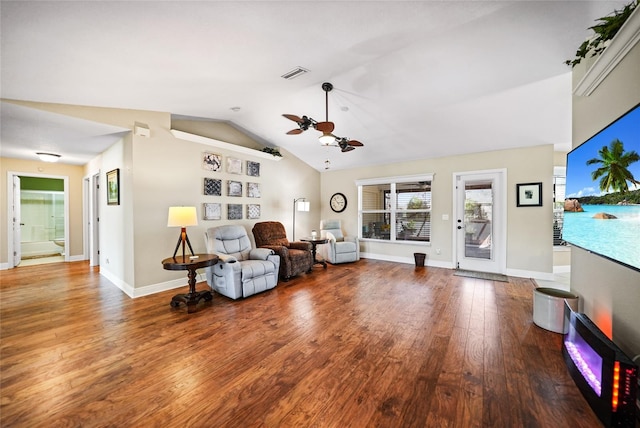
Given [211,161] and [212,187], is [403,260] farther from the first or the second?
[211,161]

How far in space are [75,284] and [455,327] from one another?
18.9 ft

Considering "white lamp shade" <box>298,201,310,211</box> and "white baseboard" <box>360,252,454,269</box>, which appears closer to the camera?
"white baseboard" <box>360,252,454,269</box>

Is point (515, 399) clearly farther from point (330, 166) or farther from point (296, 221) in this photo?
point (330, 166)

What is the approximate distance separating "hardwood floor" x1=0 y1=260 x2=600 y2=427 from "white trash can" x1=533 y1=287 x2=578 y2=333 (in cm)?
11

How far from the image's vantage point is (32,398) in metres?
1.66

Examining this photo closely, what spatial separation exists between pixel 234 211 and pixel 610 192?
16.0 ft

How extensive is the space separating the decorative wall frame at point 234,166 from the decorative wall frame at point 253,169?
0.22 meters

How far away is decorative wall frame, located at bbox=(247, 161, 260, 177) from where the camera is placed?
5156mm

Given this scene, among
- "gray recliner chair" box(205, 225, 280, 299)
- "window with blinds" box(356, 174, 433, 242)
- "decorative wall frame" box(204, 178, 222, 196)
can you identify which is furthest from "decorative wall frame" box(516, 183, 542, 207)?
"decorative wall frame" box(204, 178, 222, 196)

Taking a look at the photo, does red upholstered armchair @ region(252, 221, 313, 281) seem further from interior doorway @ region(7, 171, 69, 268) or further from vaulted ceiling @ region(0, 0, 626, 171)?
interior doorway @ region(7, 171, 69, 268)

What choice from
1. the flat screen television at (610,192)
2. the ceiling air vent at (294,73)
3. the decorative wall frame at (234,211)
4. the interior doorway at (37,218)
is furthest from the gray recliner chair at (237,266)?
the interior doorway at (37,218)

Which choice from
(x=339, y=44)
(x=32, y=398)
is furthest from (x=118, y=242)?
(x=339, y=44)

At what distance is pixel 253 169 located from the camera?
206 inches

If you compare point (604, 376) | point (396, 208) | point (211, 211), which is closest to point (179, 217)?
point (211, 211)
